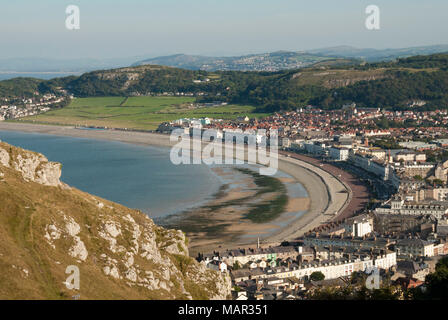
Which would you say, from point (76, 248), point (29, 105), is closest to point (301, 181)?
point (76, 248)

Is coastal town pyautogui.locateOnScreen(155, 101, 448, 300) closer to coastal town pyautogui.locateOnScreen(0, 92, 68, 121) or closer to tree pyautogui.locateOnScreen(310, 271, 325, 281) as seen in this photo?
tree pyautogui.locateOnScreen(310, 271, 325, 281)

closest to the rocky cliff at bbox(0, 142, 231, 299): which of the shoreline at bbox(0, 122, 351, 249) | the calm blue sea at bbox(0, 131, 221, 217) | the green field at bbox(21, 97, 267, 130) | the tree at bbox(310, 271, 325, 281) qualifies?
the tree at bbox(310, 271, 325, 281)

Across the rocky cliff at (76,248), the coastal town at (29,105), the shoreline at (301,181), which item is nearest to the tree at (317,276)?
the shoreline at (301,181)

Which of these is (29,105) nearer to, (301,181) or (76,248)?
(301,181)

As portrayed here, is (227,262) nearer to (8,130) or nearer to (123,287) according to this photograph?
(123,287)

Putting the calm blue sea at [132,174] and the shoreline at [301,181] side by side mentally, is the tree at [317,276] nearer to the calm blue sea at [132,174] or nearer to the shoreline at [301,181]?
the shoreline at [301,181]
